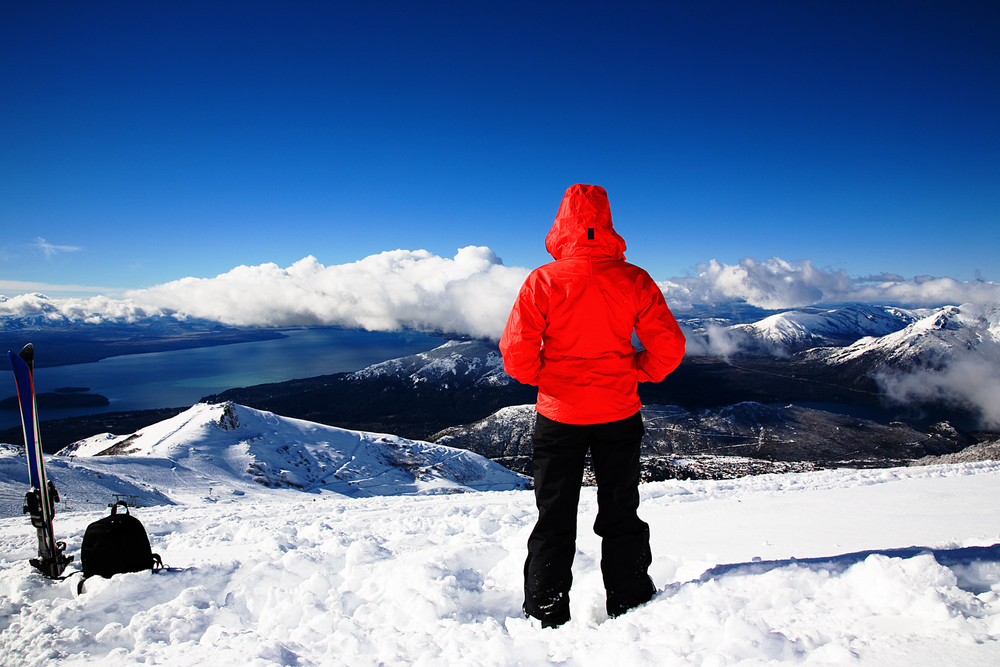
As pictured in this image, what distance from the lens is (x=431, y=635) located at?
9.07 feet

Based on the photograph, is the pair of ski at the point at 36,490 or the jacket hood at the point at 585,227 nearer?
the jacket hood at the point at 585,227

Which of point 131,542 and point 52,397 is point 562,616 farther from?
point 52,397

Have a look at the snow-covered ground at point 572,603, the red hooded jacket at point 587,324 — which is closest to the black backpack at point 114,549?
the snow-covered ground at point 572,603

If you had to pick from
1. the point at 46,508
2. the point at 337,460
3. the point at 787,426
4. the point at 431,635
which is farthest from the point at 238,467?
the point at 787,426

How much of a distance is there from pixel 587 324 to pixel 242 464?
56251 millimetres

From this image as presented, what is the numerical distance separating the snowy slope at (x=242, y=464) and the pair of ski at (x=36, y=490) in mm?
19551

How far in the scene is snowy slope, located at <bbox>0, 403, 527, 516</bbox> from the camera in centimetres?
2553

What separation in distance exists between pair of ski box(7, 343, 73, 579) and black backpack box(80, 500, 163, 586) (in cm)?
23

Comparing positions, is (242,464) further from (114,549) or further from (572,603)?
(572,603)

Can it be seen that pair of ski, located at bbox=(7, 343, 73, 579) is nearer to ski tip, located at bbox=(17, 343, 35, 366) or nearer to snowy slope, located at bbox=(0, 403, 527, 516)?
ski tip, located at bbox=(17, 343, 35, 366)

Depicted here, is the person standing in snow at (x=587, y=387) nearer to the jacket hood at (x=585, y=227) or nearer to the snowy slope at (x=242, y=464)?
the jacket hood at (x=585, y=227)

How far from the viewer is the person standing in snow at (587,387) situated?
115 inches

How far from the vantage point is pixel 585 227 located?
9.75 feet

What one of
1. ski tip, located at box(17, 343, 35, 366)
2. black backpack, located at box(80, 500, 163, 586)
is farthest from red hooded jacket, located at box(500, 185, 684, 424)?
ski tip, located at box(17, 343, 35, 366)
